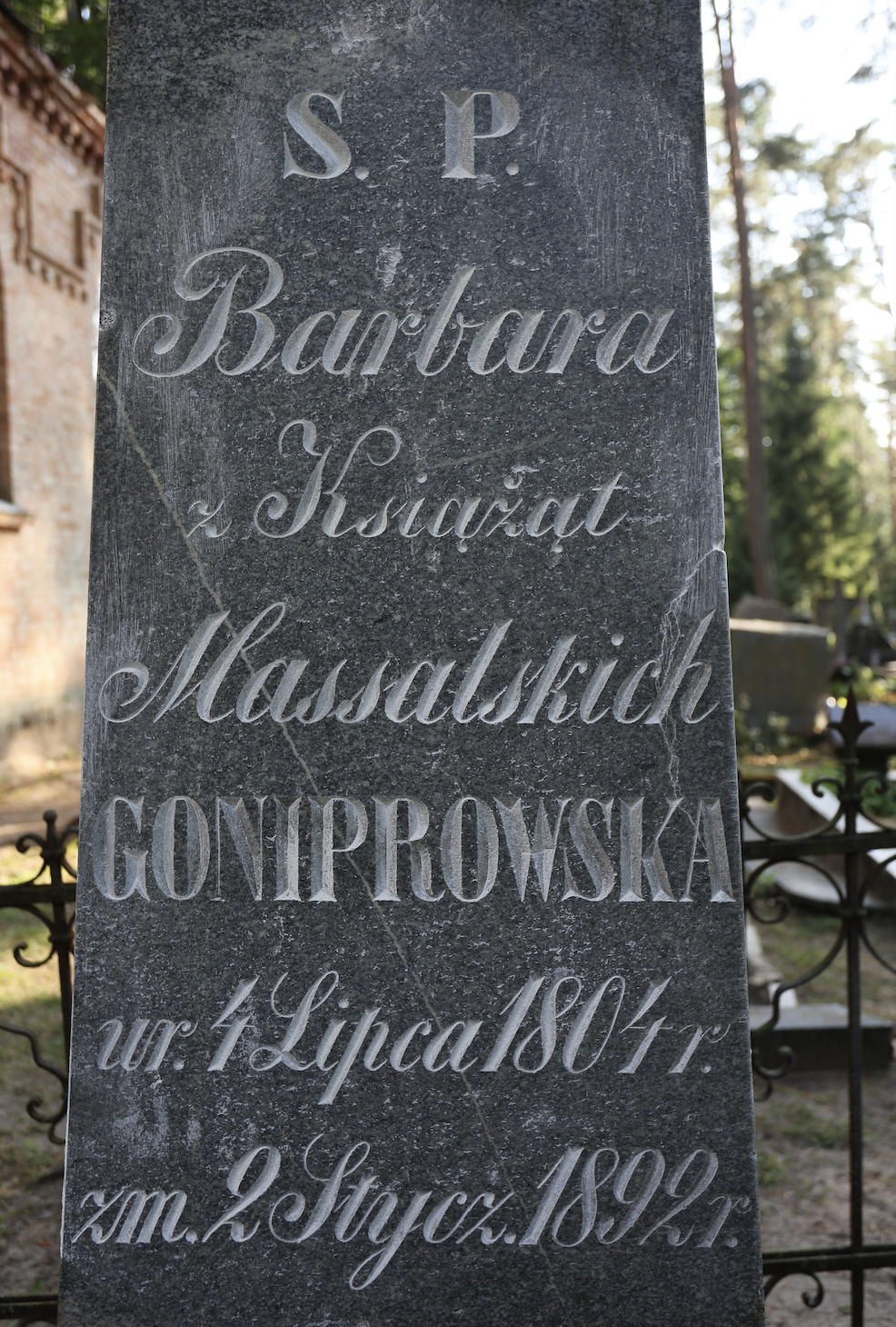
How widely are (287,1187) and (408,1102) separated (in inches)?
10.9

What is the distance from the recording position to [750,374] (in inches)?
651

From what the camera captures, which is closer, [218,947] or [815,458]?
[218,947]

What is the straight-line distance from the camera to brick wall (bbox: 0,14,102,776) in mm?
9055

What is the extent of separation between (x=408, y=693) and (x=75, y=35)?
38.3ft

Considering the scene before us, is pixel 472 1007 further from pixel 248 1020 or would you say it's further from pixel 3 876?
pixel 3 876

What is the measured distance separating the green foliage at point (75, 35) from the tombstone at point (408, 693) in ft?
33.0

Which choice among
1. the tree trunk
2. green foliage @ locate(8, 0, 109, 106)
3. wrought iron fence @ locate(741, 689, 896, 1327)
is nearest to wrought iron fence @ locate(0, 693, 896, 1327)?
wrought iron fence @ locate(741, 689, 896, 1327)

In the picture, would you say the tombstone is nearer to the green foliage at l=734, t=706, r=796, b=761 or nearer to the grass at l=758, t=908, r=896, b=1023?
the grass at l=758, t=908, r=896, b=1023

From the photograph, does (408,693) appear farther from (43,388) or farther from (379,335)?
(43,388)

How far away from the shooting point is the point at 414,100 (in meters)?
2.02

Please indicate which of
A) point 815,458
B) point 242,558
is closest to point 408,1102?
point 242,558

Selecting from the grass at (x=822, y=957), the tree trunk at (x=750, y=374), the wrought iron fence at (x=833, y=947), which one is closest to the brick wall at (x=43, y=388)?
the grass at (x=822, y=957)

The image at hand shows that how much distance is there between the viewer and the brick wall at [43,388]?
29.7 feet

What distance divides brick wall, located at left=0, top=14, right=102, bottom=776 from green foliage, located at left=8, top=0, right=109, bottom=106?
1.12 metres
